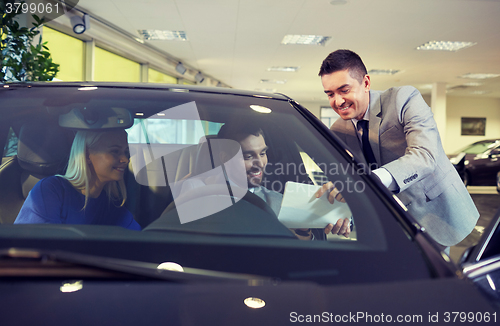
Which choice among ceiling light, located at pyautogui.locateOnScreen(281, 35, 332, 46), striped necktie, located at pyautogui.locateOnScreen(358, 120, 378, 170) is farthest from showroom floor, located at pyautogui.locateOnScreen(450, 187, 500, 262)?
ceiling light, located at pyautogui.locateOnScreen(281, 35, 332, 46)

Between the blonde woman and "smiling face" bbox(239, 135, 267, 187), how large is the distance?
0.36 meters

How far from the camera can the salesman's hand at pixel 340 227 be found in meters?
0.83

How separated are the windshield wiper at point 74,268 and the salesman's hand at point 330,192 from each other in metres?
0.32

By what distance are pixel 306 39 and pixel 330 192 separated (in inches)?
266

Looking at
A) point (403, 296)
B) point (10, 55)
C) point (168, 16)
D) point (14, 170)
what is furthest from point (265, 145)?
point (168, 16)

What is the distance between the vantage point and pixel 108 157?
1075 millimetres

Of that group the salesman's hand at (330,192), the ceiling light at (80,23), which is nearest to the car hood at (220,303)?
the salesman's hand at (330,192)

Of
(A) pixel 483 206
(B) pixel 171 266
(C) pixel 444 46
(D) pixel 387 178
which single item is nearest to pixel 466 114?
(C) pixel 444 46

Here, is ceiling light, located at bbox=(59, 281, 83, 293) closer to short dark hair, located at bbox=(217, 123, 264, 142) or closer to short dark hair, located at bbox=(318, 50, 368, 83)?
short dark hair, located at bbox=(217, 123, 264, 142)

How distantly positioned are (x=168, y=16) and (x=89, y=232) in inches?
221

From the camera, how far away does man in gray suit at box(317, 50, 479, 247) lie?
139cm

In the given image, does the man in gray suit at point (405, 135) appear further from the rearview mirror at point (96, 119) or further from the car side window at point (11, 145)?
the car side window at point (11, 145)

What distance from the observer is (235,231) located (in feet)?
2.32
